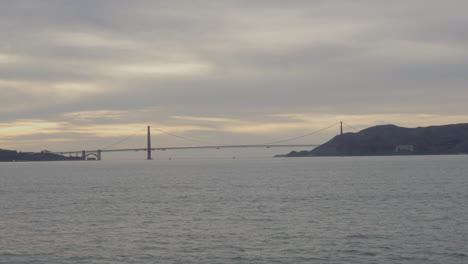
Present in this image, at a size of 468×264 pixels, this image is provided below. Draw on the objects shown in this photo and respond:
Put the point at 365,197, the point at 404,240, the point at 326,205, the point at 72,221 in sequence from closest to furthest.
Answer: the point at 404,240 → the point at 72,221 → the point at 326,205 → the point at 365,197

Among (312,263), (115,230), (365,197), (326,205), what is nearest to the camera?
(312,263)

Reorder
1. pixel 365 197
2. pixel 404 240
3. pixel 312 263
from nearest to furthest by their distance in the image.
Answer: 1. pixel 312 263
2. pixel 404 240
3. pixel 365 197

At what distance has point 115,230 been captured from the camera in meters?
30.2

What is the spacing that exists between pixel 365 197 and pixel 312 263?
92.1 ft

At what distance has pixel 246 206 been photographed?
42406 mm

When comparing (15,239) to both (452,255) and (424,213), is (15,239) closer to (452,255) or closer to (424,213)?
(452,255)

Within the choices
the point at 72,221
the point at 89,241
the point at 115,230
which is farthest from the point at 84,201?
the point at 89,241

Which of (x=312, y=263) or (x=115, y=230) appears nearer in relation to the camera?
(x=312, y=263)

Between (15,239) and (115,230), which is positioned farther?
(115,230)

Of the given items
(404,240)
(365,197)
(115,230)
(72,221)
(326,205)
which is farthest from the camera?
(365,197)

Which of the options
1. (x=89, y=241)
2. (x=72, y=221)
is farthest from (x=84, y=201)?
(x=89, y=241)

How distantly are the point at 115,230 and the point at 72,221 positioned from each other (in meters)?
5.19

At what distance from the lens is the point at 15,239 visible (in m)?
27.4

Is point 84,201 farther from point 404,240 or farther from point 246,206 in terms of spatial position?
point 404,240
